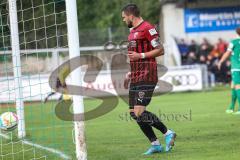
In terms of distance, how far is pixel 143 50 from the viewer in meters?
9.19

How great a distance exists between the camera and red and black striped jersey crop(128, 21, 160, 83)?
9.13 metres

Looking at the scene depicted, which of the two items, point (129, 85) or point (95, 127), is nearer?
point (129, 85)

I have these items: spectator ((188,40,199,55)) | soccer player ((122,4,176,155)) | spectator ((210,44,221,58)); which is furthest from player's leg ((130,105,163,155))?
spectator ((188,40,199,55))

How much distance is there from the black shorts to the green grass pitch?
79cm

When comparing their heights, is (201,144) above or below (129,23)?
below

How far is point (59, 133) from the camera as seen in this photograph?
41.0ft

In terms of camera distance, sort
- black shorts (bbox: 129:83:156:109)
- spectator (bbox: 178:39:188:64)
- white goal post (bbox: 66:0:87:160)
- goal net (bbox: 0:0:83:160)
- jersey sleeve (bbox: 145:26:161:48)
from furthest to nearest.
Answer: spectator (bbox: 178:39:188:64) < goal net (bbox: 0:0:83:160) < black shorts (bbox: 129:83:156:109) < jersey sleeve (bbox: 145:26:161:48) < white goal post (bbox: 66:0:87:160)

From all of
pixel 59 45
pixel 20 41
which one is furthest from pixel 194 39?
pixel 59 45

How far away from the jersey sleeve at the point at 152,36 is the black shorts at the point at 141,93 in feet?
2.12

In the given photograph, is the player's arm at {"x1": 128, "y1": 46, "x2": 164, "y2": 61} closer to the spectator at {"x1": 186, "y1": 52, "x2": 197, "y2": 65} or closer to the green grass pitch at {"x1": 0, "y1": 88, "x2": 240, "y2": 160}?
the green grass pitch at {"x1": 0, "y1": 88, "x2": 240, "y2": 160}

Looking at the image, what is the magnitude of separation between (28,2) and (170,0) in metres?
21.6

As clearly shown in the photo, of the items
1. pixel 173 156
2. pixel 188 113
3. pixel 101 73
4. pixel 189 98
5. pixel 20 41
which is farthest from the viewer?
pixel 101 73

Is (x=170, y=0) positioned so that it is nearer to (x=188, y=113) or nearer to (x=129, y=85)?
(x=188, y=113)

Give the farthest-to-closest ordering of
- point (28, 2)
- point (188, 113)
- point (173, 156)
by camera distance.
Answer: point (188, 113) < point (28, 2) < point (173, 156)
